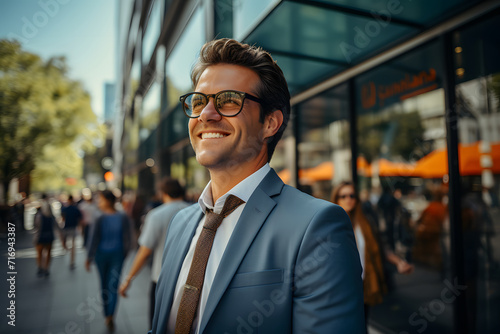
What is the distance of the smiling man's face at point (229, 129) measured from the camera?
1.30 meters

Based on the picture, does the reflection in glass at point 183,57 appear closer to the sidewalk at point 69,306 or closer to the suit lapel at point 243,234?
the sidewalk at point 69,306

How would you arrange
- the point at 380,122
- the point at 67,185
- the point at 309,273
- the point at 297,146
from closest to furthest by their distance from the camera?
the point at 309,273, the point at 67,185, the point at 297,146, the point at 380,122

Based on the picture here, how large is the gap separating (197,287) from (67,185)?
6.66 ft

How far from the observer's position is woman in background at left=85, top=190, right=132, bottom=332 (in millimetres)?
4785

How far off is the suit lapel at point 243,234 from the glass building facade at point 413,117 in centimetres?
94

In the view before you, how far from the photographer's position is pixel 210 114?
1329 millimetres

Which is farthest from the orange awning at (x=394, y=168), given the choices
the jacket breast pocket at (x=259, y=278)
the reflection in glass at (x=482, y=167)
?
the jacket breast pocket at (x=259, y=278)

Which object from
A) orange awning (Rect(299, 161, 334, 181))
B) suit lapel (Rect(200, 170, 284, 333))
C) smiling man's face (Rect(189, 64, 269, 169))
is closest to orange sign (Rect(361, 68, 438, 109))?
orange awning (Rect(299, 161, 334, 181))

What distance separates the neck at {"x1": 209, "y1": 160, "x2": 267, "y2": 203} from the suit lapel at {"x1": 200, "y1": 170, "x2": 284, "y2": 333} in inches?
3.2

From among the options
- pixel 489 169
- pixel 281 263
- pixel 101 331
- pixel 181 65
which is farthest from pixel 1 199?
pixel 181 65

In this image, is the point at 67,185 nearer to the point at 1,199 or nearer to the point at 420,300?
the point at 1,199

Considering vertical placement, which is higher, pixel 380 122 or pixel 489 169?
pixel 380 122

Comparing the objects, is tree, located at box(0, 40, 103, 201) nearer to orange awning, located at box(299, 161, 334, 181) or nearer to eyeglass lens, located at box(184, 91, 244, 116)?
eyeglass lens, located at box(184, 91, 244, 116)

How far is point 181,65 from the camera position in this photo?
1059 centimetres
